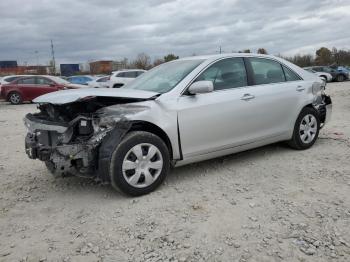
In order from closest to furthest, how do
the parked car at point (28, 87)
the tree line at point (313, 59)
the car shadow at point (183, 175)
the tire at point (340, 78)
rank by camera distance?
1. the car shadow at point (183, 175)
2. the parked car at point (28, 87)
3. the tire at point (340, 78)
4. the tree line at point (313, 59)

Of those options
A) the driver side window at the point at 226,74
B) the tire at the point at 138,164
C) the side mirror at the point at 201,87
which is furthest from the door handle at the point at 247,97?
the tire at the point at 138,164

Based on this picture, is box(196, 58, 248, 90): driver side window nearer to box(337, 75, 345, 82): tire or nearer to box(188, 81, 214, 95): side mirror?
box(188, 81, 214, 95): side mirror

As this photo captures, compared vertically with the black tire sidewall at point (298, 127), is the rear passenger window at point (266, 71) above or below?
above

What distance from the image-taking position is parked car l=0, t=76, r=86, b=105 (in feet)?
59.3

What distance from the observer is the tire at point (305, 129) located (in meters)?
5.79

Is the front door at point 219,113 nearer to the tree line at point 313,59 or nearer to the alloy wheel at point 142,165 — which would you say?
the alloy wheel at point 142,165

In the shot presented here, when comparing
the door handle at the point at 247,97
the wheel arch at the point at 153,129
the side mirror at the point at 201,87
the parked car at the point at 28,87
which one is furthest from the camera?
the parked car at the point at 28,87

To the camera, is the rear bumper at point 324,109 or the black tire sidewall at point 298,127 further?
the rear bumper at point 324,109

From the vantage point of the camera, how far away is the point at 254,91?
5156mm

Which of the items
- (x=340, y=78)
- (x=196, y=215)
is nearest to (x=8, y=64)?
(x=340, y=78)

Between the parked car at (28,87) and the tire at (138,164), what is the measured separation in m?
14.7

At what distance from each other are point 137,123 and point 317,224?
214 centimetres

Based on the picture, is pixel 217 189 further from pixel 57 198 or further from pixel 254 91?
pixel 57 198

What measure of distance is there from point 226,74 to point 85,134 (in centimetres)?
205
